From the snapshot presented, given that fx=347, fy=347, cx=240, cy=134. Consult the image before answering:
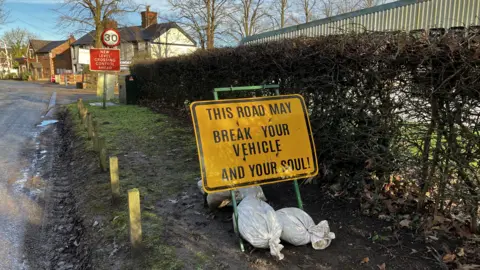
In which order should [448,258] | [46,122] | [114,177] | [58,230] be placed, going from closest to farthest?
[448,258], [58,230], [114,177], [46,122]

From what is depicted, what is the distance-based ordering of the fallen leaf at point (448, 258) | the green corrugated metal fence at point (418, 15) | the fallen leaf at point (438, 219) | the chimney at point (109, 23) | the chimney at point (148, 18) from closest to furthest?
the fallen leaf at point (448, 258) < the fallen leaf at point (438, 219) < the green corrugated metal fence at point (418, 15) < the chimney at point (109, 23) < the chimney at point (148, 18)

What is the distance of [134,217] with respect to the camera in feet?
10.3

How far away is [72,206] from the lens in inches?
188

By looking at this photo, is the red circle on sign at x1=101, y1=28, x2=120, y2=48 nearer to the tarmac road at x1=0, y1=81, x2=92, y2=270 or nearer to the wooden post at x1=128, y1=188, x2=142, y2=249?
the tarmac road at x1=0, y1=81, x2=92, y2=270

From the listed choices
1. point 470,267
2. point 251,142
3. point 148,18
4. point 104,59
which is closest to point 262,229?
point 251,142

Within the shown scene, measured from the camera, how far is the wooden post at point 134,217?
3.09m

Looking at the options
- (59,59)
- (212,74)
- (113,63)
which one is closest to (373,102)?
(212,74)

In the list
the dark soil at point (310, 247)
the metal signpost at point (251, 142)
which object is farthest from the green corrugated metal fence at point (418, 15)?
the dark soil at point (310, 247)

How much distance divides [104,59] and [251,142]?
1189 cm

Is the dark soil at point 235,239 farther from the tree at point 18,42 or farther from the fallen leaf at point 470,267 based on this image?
the tree at point 18,42

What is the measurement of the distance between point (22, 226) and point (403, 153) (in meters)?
4.36

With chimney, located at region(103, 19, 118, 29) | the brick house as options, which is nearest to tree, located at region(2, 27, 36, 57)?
the brick house

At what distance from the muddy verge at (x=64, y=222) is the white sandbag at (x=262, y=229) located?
1524 millimetres

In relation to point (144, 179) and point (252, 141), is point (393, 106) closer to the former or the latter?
point (252, 141)
